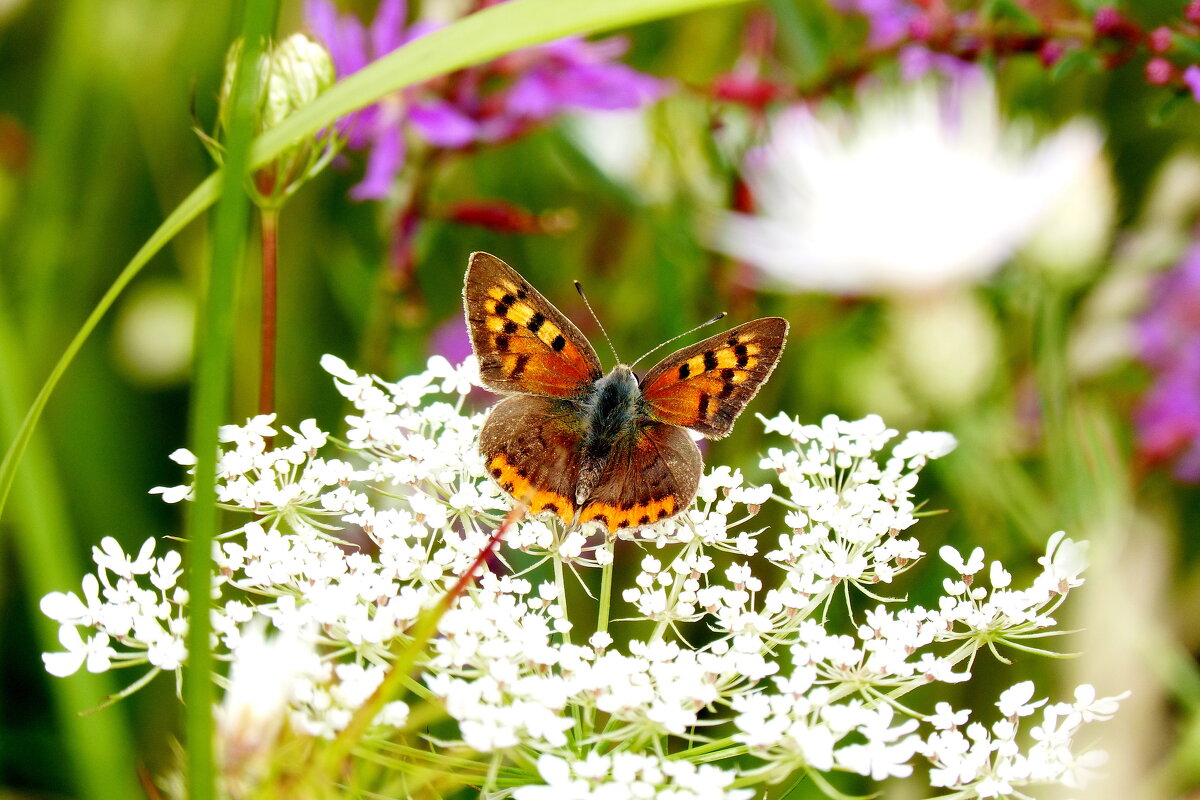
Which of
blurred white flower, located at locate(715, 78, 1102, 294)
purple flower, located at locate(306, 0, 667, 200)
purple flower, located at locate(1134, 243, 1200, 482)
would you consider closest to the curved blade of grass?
purple flower, located at locate(306, 0, 667, 200)

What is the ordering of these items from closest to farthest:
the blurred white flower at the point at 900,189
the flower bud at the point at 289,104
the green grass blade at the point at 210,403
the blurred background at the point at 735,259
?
the green grass blade at the point at 210,403 < the flower bud at the point at 289,104 < the blurred background at the point at 735,259 < the blurred white flower at the point at 900,189

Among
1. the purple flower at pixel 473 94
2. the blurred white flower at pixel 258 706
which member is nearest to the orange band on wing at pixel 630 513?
the blurred white flower at pixel 258 706

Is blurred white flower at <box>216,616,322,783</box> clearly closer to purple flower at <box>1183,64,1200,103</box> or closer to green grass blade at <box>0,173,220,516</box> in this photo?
green grass blade at <box>0,173,220,516</box>

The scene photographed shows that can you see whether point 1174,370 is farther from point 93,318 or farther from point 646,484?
point 93,318

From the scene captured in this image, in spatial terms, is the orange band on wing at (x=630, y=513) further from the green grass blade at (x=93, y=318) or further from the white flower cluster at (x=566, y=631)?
the green grass blade at (x=93, y=318)

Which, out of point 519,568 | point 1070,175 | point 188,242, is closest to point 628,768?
point 519,568

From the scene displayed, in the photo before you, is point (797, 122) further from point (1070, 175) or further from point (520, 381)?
point (520, 381)
